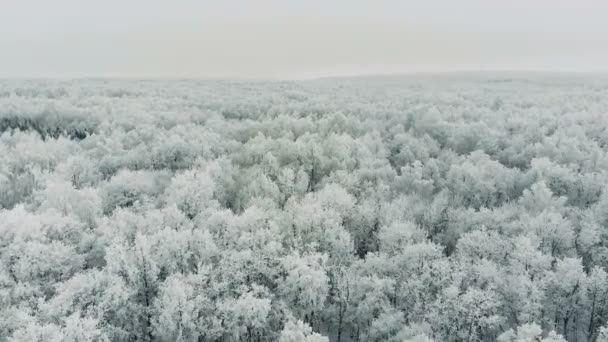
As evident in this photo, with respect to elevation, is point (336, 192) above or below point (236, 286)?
above

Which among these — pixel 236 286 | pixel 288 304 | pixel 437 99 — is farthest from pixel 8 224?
pixel 437 99

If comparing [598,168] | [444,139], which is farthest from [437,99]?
[598,168]

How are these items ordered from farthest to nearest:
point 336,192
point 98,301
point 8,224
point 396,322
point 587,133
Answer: point 587,133, point 336,192, point 8,224, point 396,322, point 98,301

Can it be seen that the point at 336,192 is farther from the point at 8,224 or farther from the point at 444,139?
the point at 444,139

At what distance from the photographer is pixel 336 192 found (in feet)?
195

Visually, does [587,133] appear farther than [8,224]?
Yes

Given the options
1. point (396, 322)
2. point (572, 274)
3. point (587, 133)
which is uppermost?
point (587, 133)

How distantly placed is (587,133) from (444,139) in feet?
86.9

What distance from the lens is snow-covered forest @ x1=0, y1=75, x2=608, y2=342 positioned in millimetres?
40031

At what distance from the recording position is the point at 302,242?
51.2 m

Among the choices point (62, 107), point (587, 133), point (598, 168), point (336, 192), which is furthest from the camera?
point (62, 107)

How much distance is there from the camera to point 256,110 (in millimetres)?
130125

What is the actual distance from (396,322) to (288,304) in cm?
963

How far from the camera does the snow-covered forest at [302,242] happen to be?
40.0 m
